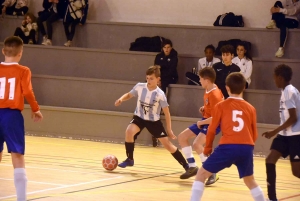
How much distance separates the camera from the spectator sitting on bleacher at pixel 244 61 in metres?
12.0

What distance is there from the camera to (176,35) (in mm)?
14414

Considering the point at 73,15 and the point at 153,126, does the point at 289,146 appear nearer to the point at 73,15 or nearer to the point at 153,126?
the point at 153,126

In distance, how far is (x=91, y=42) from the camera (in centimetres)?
1502

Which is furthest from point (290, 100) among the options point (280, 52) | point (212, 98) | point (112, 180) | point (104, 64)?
point (104, 64)

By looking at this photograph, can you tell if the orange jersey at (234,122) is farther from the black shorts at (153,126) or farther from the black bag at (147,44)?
the black bag at (147,44)

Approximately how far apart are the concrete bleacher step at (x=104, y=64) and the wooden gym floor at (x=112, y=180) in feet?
8.94

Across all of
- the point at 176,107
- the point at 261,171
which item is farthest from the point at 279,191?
the point at 176,107

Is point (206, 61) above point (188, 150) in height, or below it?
above

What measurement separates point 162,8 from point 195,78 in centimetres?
324

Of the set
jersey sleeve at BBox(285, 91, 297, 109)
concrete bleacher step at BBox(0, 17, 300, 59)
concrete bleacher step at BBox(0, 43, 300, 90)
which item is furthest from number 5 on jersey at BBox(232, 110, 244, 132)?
concrete bleacher step at BBox(0, 17, 300, 59)

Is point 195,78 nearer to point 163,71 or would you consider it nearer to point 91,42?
point 163,71

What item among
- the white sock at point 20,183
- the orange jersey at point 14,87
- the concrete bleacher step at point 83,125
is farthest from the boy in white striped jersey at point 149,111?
the concrete bleacher step at point 83,125

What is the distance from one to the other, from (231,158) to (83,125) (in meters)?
7.86

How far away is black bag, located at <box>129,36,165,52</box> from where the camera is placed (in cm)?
1362
